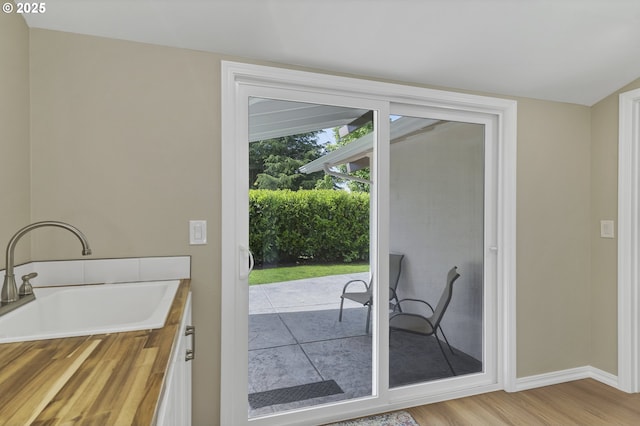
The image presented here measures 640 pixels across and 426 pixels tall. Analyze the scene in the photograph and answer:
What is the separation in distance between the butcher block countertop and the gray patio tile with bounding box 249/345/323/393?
3.84 ft

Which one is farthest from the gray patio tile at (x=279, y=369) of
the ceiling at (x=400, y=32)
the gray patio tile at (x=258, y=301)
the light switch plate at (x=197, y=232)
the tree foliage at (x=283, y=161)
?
the ceiling at (x=400, y=32)

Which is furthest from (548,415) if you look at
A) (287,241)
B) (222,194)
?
(222,194)

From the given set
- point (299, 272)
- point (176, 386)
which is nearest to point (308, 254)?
point (299, 272)

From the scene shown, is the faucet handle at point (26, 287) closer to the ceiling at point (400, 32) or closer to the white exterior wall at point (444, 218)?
the ceiling at point (400, 32)

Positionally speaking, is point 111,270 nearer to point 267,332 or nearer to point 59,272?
point 59,272

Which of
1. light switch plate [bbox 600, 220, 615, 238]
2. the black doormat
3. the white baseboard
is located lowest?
the white baseboard

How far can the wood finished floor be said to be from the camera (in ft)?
7.35

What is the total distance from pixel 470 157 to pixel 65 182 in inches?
96.9

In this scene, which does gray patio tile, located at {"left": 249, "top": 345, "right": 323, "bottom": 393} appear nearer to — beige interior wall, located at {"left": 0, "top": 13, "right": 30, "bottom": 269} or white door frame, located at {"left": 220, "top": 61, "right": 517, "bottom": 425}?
white door frame, located at {"left": 220, "top": 61, "right": 517, "bottom": 425}

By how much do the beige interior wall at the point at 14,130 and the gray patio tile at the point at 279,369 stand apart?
49.8 inches

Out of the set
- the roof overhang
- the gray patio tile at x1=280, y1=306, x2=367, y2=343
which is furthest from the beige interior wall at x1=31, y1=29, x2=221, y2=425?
the roof overhang

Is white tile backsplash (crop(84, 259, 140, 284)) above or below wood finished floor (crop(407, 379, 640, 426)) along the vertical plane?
above

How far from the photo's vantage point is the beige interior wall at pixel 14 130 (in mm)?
1411

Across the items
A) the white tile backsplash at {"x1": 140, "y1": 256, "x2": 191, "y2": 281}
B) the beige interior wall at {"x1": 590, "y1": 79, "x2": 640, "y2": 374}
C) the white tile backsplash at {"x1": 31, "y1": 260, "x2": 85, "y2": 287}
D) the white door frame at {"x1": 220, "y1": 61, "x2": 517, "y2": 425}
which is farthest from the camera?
the beige interior wall at {"x1": 590, "y1": 79, "x2": 640, "y2": 374}
